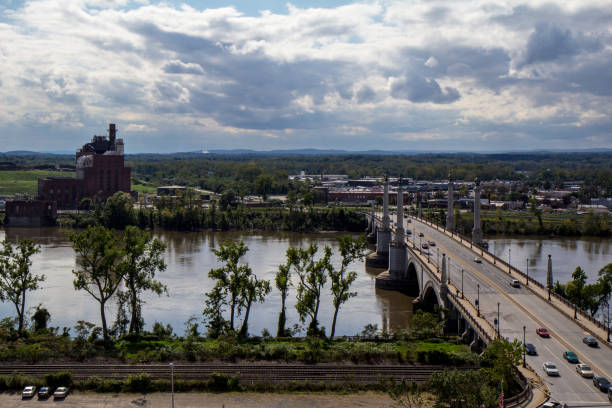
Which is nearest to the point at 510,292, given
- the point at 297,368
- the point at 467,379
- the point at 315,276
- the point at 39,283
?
the point at 315,276

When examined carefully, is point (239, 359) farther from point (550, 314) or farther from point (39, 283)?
point (39, 283)

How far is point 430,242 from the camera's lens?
70250mm

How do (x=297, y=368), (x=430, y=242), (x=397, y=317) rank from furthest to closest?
(x=430, y=242)
(x=397, y=317)
(x=297, y=368)

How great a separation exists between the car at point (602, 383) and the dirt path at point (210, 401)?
9.45 m

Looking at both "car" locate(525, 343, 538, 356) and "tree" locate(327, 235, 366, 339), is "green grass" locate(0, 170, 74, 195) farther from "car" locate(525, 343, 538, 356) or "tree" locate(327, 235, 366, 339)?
"car" locate(525, 343, 538, 356)

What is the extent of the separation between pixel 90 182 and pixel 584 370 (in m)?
127

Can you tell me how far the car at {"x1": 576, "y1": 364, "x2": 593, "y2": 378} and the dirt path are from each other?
29.9ft

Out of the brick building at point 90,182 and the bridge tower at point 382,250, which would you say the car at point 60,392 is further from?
the brick building at point 90,182

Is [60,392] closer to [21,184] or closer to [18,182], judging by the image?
[21,184]

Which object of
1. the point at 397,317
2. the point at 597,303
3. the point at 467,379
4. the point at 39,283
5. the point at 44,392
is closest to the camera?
the point at 467,379

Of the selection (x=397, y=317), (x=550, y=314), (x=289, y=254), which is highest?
(x=289, y=254)

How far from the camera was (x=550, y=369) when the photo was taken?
29.5 metres

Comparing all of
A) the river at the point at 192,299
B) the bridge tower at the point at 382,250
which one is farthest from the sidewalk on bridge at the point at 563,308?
the bridge tower at the point at 382,250

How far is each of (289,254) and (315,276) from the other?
2.47 meters
